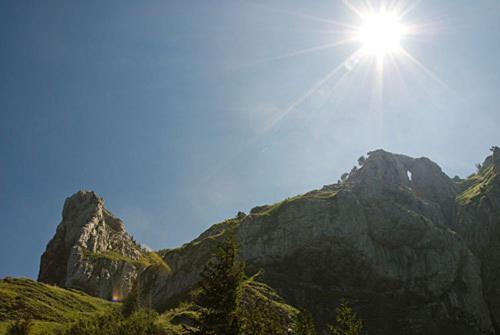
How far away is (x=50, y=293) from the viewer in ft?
531

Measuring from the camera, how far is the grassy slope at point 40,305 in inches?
5069

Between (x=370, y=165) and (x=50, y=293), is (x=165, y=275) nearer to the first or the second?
(x=50, y=293)

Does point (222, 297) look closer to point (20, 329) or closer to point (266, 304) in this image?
point (266, 304)

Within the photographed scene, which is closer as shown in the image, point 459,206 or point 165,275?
point 165,275

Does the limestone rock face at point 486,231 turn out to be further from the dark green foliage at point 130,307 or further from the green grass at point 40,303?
the green grass at point 40,303

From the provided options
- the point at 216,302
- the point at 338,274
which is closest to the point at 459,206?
the point at 338,274

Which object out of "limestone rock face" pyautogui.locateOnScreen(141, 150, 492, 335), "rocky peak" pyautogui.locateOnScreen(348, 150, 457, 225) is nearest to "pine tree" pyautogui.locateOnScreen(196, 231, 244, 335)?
"limestone rock face" pyautogui.locateOnScreen(141, 150, 492, 335)

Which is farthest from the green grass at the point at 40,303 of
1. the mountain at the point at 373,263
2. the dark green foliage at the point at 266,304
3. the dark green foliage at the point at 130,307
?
the dark green foliage at the point at 266,304

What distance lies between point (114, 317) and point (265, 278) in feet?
161

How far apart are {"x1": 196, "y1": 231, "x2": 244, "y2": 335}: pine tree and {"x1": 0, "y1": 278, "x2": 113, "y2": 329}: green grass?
387ft

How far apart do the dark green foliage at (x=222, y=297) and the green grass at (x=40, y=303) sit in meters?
118

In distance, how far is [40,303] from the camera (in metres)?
145

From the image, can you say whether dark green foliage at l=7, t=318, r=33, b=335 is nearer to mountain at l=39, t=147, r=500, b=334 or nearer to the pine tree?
mountain at l=39, t=147, r=500, b=334

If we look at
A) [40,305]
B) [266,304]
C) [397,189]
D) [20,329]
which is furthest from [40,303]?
[397,189]
